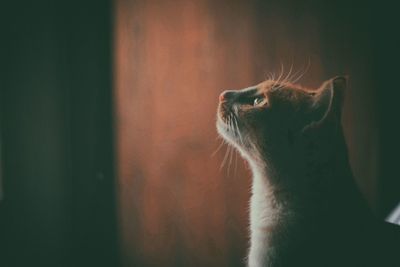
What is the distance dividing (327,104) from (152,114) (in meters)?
0.65

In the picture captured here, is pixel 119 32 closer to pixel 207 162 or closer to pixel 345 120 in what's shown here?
pixel 207 162

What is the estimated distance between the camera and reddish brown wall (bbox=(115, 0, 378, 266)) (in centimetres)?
103

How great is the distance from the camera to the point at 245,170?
115cm

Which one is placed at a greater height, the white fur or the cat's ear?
the cat's ear

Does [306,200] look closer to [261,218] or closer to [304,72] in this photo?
[261,218]

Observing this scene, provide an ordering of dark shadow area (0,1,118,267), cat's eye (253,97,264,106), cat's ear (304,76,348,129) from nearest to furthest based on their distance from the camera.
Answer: cat's ear (304,76,348,129) < cat's eye (253,97,264,106) < dark shadow area (0,1,118,267)

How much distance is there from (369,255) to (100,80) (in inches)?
42.8

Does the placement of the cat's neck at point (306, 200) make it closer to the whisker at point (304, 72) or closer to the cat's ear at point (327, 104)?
the cat's ear at point (327, 104)

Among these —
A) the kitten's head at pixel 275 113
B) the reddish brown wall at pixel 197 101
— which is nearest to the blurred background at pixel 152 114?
the reddish brown wall at pixel 197 101

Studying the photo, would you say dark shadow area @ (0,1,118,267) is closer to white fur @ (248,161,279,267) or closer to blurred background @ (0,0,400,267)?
blurred background @ (0,0,400,267)

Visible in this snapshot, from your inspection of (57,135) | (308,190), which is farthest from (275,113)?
(57,135)

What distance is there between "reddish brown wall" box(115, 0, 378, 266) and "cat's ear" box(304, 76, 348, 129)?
0.15m

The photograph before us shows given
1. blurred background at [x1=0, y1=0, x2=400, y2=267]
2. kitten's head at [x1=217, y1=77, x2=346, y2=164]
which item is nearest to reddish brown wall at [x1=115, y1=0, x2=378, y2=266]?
blurred background at [x1=0, y1=0, x2=400, y2=267]

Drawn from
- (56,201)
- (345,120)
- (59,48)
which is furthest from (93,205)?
(345,120)
